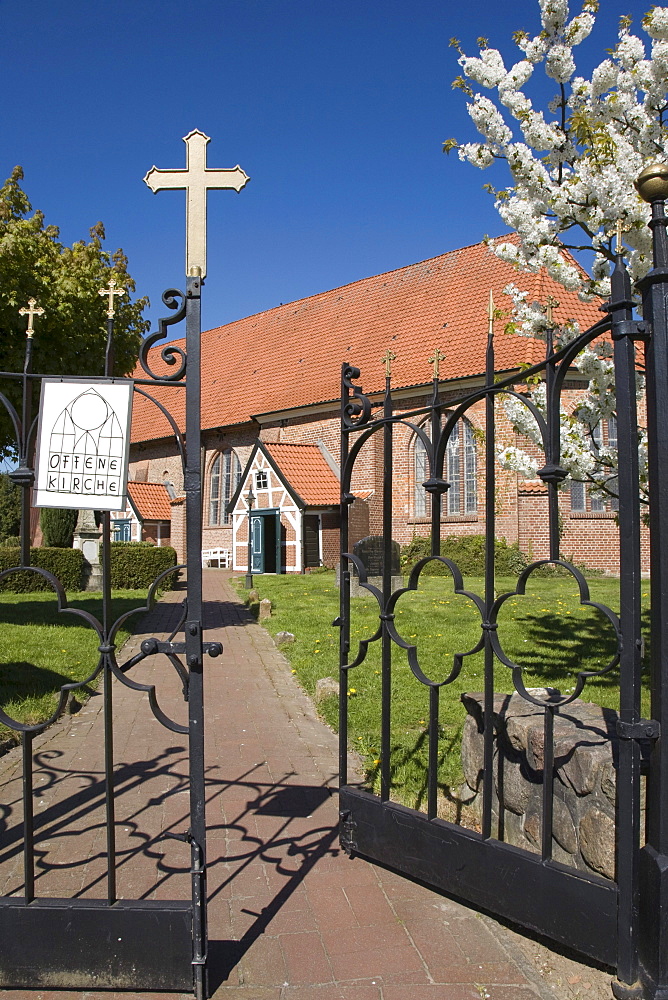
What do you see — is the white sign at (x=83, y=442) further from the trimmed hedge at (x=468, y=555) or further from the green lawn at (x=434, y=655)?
the trimmed hedge at (x=468, y=555)

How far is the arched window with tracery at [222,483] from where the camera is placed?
29469 millimetres

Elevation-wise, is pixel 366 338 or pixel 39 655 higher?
pixel 366 338

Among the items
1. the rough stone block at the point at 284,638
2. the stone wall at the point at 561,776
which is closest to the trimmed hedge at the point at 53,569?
the rough stone block at the point at 284,638

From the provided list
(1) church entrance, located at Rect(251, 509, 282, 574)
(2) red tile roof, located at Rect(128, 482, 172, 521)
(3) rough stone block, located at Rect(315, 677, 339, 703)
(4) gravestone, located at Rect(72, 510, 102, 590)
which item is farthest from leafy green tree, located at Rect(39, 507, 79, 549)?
(3) rough stone block, located at Rect(315, 677, 339, 703)

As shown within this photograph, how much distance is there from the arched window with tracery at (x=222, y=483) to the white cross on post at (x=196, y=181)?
2650 cm

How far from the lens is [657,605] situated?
235 cm

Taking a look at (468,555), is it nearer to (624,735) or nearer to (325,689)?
(325,689)

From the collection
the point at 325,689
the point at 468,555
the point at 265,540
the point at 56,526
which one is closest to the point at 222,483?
the point at 56,526

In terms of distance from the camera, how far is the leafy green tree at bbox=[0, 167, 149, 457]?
10.8m

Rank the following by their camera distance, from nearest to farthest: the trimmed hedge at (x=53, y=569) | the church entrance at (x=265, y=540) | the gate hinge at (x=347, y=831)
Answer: the gate hinge at (x=347, y=831)
the trimmed hedge at (x=53, y=569)
the church entrance at (x=265, y=540)

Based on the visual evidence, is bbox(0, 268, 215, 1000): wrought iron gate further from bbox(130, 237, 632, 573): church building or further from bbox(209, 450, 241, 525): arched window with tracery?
bbox(209, 450, 241, 525): arched window with tracery

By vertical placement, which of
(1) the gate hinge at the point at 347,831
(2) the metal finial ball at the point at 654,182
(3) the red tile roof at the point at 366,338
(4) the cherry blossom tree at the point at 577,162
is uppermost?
(3) the red tile roof at the point at 366,338

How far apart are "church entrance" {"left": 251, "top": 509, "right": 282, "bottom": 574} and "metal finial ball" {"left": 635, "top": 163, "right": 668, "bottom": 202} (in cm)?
2082

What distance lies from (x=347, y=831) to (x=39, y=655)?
5.59 meters
